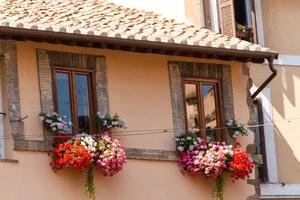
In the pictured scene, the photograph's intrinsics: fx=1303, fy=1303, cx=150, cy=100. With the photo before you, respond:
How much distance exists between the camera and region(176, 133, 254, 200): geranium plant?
62.4 ft

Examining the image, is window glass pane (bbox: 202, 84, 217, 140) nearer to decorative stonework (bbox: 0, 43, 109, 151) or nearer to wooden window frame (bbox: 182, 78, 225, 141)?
wooden window frame (bbox: 182, 78, 225, 141)

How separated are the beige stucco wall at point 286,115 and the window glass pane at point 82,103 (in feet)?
14.9

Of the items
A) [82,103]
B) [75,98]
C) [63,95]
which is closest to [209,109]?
[82,103]

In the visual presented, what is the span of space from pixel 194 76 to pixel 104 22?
64.6 inches

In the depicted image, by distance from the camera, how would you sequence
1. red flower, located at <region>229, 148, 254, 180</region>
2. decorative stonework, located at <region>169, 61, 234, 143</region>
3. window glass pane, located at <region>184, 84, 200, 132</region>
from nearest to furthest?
red flower, located at <region>229, 148, 254, 180</region>
decorative stonework, located at <region>169, 61, 234, 143</region>
window glass pane, located at <region>184, 84, 200, 132</region>

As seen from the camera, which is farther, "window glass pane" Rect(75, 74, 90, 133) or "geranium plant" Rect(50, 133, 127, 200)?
"window glass pane" Rect(75, 74, 90, 133)

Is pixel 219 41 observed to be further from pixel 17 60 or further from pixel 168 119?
pixel 17 60

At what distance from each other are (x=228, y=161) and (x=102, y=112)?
2033 mm

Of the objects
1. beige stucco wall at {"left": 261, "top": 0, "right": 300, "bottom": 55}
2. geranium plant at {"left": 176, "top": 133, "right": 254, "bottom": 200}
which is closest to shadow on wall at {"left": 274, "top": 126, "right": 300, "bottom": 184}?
beige stucco wall at {"left": 261, "top": 0, "right": 300, "bottom": 55}

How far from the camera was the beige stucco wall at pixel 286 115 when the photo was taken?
22.5 meters

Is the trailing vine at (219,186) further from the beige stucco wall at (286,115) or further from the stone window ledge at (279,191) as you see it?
the beige stucco wall at (286,115)

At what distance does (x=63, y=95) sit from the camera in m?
18.5

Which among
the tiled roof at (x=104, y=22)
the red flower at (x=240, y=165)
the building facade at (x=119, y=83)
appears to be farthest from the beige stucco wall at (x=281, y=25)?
the red flower at (x=240, y=165)

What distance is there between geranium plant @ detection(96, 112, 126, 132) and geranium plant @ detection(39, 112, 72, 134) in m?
0.61
